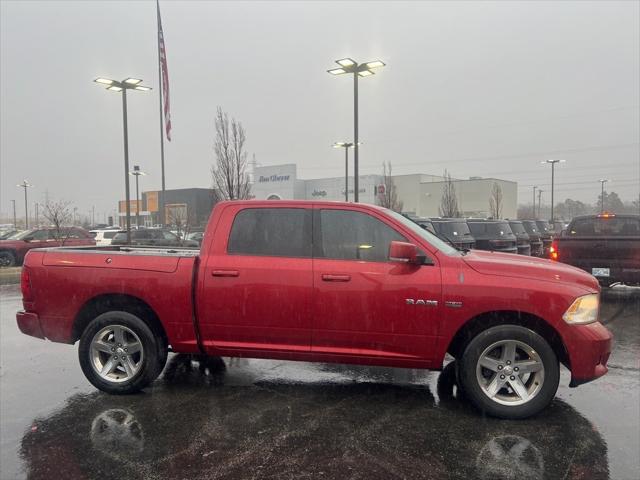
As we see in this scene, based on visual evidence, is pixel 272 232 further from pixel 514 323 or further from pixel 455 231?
pixel 455 231

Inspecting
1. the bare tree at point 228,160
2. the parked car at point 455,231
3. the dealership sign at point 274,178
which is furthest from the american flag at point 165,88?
the dealership sign at point 274,178

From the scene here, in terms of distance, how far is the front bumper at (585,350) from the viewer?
4.11 metres

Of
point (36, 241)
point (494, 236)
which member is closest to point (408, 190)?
point (494, 236)

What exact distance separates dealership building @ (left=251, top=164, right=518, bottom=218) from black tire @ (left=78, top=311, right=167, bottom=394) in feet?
175

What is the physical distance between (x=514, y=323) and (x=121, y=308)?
375 cm

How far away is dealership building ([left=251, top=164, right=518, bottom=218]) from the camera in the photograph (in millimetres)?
61375

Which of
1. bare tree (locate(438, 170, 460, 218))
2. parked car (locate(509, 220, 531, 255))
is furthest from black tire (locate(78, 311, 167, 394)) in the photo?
bare tree (locate(438, 170, 460, 218))

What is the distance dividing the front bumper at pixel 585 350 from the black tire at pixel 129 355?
3741 millimetres

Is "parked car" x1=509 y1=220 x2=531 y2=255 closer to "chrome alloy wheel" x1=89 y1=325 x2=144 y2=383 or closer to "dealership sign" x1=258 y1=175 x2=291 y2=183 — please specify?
"chrome alloy wheel" x1=89 y1=325 x2=144 y2=383

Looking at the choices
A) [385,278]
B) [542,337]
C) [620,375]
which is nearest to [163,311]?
[385,278]

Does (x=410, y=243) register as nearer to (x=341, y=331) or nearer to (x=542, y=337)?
(x=341, y=331)

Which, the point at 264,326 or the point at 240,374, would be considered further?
the point at 240,374

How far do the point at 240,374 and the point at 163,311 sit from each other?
1271 mm

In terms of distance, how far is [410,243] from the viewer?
4395 millimetres
